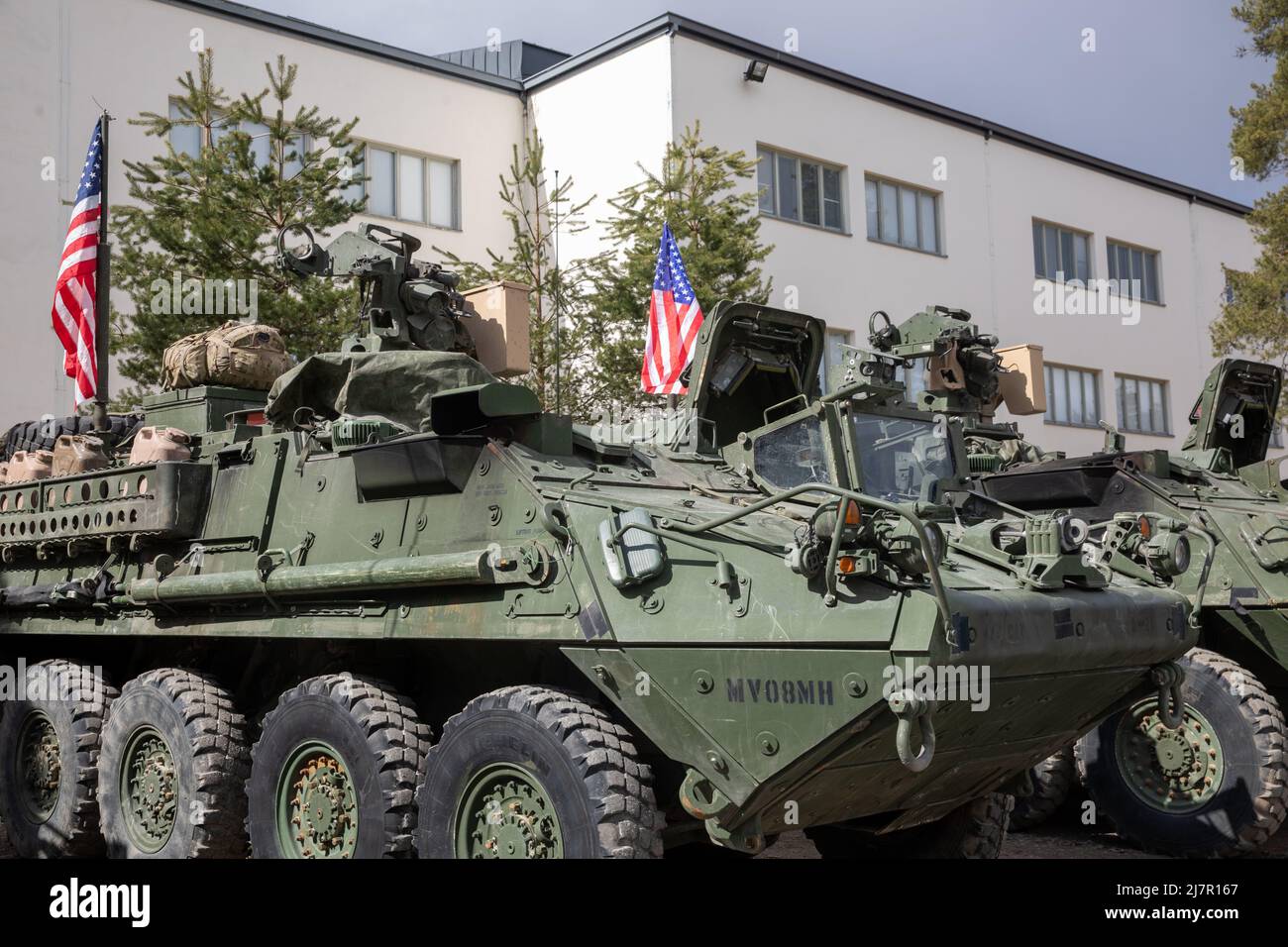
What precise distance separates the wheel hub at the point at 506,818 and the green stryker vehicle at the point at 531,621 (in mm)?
15

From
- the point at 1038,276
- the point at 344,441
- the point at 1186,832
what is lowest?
the point at 1186,832

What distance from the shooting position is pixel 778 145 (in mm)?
19234

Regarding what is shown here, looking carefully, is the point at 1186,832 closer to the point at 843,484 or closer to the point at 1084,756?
the point at 1084,756

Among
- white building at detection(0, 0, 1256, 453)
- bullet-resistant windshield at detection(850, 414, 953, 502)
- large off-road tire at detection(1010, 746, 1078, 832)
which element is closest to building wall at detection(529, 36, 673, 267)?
white building at detection(0, 0, 1256, 453)

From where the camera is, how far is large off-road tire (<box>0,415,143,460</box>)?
8898mm

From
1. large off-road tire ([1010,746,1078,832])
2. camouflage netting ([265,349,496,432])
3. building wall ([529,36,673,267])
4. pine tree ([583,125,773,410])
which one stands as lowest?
large off-road tire ([1010,746,1078,832])

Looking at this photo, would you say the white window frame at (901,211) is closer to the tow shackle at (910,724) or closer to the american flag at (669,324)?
the american flag at (669,324)

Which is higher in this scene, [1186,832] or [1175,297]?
[1175,297]

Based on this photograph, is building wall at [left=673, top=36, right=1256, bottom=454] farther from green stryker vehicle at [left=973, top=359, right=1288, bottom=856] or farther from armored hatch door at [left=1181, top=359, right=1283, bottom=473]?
green stryker vehicle at [left=973, top=359, right=1288, bottom=856]

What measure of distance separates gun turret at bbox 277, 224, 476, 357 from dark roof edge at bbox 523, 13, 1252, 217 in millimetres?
11268

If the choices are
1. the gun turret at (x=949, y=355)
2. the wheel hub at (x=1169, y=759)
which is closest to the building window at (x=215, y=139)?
the gun turret at (x=949, y=355)

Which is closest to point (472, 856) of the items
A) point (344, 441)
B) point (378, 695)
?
point (378, 695)

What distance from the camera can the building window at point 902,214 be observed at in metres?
21.0

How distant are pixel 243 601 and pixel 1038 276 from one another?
19.2 meters
